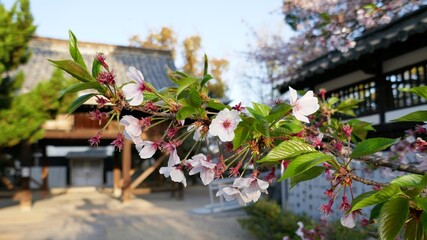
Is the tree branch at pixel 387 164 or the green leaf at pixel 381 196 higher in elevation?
the tree branch at pixel 387 164

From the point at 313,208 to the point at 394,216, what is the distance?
251 inches

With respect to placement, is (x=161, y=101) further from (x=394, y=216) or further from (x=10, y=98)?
(x=10, y=98)

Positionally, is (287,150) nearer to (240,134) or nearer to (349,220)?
(240,134)

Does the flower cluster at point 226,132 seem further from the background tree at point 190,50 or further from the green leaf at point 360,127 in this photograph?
the background tree at point 190,50

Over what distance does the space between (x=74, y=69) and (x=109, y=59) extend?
12375mm

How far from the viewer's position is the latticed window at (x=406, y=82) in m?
4.25

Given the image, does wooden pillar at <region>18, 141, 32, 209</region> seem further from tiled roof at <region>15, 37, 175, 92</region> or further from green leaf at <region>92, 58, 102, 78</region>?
green leaf at <region>92, 58, 102, 78</region>

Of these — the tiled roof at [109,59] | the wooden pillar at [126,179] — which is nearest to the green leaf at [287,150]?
the tiled roof at [109,59]

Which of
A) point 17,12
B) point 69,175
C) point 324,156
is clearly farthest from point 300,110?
point 69,175

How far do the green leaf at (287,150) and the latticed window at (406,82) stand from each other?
4.00m

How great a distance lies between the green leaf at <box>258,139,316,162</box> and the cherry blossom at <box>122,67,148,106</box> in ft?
0.96

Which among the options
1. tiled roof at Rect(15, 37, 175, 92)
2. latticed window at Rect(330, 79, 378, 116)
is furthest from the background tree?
latticed window at Rect(330, 79, 378, 116)

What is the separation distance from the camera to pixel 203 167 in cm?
82

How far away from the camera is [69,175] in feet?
64.0
